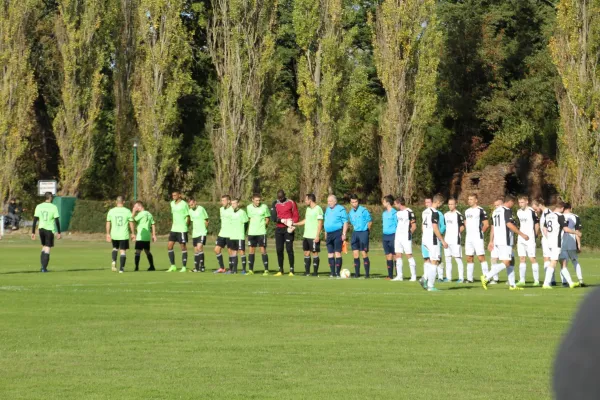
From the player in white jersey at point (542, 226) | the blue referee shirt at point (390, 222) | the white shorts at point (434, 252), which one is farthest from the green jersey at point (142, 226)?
the player in white jersey at point (542, 226)

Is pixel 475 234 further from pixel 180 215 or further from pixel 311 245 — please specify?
A: pixel 180 215

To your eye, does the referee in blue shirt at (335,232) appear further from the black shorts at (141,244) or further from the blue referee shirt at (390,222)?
the black shorts at (141,244)

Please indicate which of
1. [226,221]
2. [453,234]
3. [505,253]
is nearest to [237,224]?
[226,221]

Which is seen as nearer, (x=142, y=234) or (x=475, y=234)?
(x=475, y=234)

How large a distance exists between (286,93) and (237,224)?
40.8 metres

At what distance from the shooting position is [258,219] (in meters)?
30.0

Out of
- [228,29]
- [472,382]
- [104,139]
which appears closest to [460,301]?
[472,382]

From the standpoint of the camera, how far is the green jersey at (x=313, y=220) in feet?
96.5

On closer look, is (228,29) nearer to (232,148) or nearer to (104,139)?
(232,148)

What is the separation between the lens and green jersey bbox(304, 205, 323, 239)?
96.5ft

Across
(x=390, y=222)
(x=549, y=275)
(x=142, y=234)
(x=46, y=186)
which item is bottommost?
→ (x=549, y=275)

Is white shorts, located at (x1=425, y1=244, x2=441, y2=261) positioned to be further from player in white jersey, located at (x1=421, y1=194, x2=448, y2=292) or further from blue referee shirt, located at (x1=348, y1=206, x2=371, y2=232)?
blue referee shirt, located at (x1=348, y1=206, x2=371, y2=232)

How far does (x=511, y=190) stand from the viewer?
6250 cm

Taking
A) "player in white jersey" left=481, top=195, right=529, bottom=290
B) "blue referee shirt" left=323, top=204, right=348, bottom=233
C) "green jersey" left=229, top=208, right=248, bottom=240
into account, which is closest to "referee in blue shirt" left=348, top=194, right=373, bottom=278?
"blue referee shirt" left=323, top=204, right=348, bottom=233
